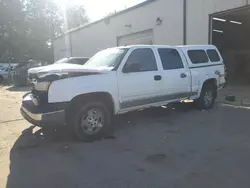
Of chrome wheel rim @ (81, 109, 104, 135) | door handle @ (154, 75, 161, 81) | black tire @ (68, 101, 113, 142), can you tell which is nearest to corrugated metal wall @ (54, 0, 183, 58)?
door handle @ (154, 75, 161, 81)

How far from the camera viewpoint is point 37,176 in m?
4.21

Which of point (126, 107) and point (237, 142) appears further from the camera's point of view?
point (126, 107)

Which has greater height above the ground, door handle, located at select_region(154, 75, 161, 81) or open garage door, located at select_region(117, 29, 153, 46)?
open garage door, located at select_region(117, 29, 153, 46)

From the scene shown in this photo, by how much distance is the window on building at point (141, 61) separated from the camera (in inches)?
255

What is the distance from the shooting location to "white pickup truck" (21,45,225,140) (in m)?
5.49

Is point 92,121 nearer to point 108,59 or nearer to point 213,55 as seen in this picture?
point 108,59

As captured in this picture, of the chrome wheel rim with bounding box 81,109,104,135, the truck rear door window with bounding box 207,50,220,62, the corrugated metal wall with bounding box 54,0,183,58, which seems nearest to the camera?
the chrome wheel rim with bounding box 81,109,104,135

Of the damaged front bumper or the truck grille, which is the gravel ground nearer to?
the damaged front bumper

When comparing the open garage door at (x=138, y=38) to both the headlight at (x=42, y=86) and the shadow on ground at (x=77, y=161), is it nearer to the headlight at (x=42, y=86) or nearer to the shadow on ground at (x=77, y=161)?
the shadow on ground at (x=77, y=161)

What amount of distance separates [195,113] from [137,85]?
2701mm

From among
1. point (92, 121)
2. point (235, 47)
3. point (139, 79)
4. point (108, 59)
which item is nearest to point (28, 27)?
point (235, 47)

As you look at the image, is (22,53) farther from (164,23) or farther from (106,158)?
(106,158)

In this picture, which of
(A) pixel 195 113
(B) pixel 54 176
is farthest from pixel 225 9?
(B) pixel 54 176

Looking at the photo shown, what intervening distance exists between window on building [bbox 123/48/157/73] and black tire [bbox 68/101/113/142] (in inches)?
41.4
